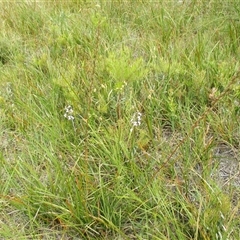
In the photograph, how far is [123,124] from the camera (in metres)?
1.43


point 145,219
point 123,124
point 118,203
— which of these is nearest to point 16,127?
point 123,124

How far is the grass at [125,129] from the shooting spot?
47.0 inches

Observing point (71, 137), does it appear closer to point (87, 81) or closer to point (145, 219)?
Result: point (87, 81)

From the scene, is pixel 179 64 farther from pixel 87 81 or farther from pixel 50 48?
pixel 50 48

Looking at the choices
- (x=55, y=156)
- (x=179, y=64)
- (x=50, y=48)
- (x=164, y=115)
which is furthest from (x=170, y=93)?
(x=50, y=48)

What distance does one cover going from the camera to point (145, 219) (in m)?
1.21

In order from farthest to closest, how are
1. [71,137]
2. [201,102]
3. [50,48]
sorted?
1. [50,48]
2. [201,102]
3. [71,137]

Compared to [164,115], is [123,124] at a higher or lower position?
higher

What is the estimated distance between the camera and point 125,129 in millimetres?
1429

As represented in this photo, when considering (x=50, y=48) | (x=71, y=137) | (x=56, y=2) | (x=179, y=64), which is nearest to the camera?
(x=71, y=137)

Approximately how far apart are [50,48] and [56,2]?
76 cm

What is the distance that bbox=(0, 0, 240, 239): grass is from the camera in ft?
3.92

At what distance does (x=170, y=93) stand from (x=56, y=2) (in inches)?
65.0

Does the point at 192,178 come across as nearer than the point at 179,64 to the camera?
Yes
